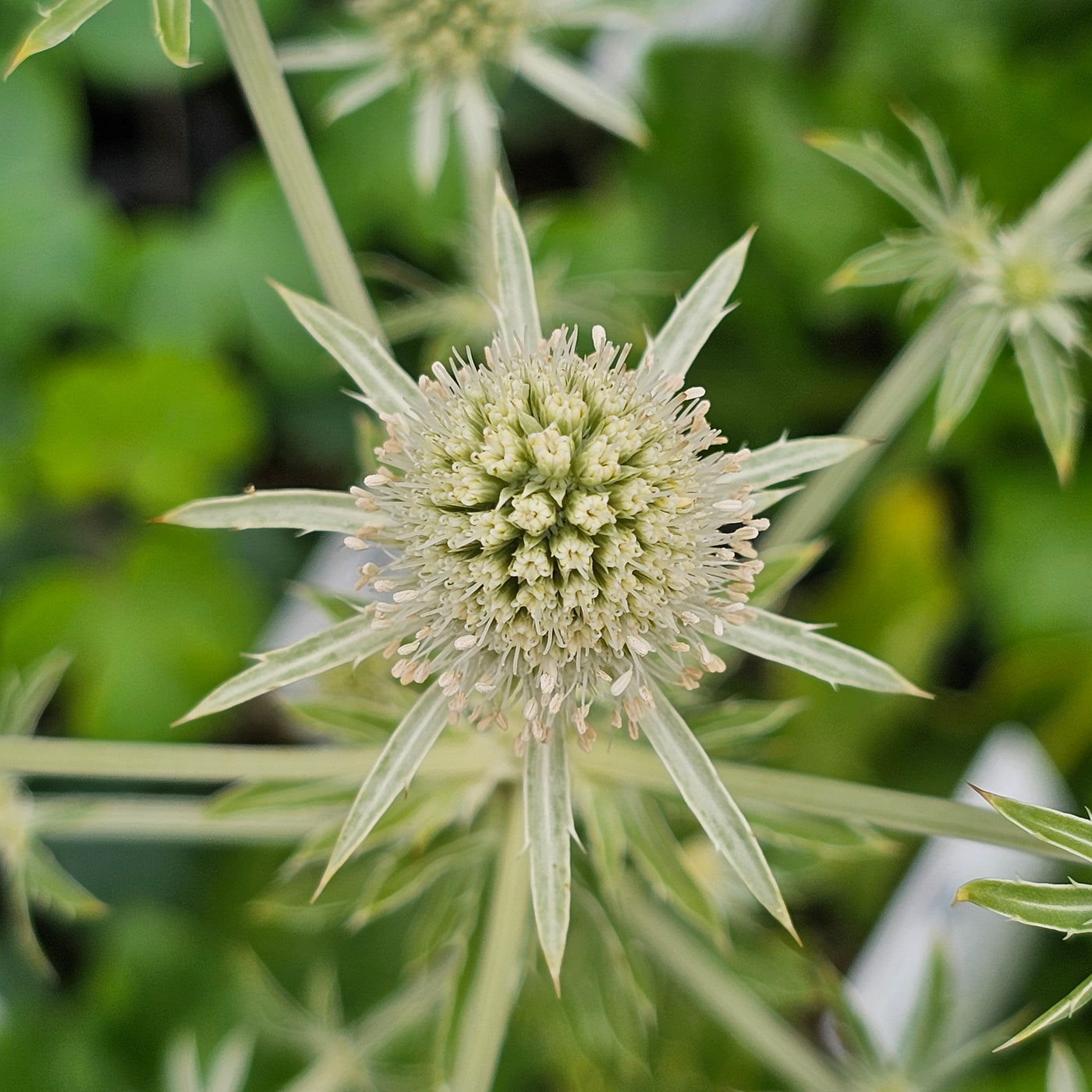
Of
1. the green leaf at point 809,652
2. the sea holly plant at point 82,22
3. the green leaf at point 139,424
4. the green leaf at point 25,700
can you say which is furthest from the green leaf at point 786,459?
the green leaf at point 139,424

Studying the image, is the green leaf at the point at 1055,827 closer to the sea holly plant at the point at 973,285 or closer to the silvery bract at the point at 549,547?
the silvery bract at the point at 549,547

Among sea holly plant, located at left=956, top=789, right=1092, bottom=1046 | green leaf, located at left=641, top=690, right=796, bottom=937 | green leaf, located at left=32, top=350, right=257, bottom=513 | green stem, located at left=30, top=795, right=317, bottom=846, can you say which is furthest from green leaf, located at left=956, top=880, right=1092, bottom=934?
green leaf, located at left=32, top=350, right=257, bottom=513

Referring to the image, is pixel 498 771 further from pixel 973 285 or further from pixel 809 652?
pixel 973 285

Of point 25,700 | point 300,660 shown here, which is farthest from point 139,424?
point 300,660

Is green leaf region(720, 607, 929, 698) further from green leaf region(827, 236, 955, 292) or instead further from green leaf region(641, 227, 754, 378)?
green leaf region(827, 236, 955, 292)

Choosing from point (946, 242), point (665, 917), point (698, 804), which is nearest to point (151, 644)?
point (665, 917)

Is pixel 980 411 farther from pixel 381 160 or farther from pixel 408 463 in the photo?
pixel 408 463
